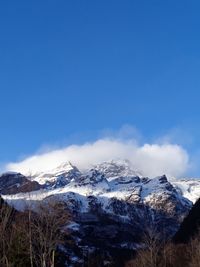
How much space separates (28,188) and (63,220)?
11551mm

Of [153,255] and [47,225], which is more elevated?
[153,255]

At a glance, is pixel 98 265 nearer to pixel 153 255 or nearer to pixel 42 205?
pixel 153 255

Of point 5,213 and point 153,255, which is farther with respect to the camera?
point 153,255

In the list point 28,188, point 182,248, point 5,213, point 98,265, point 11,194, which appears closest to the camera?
point 28,188

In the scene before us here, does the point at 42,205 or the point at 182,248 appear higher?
the point at 182,248

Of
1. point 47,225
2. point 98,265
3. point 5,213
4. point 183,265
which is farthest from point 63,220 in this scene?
point 98,265

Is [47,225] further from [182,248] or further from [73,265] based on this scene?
[73,265]

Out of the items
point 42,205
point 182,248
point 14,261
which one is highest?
point 182,248

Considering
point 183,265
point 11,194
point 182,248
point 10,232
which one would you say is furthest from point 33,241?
point 182,248

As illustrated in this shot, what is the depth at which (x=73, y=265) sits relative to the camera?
195 meters

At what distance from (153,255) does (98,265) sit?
8784 cm

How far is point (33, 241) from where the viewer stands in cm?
6469

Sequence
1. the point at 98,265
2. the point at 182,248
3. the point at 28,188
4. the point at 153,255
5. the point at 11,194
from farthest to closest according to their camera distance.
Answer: the point at 98,265 < the point at 182,248 < the point at 153,255 < the point at 11,194 < the point at 28,188

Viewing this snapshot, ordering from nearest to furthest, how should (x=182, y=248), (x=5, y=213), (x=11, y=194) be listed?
(x=11, y=194)
(x=5, y=213)
(x=182, y=248)
